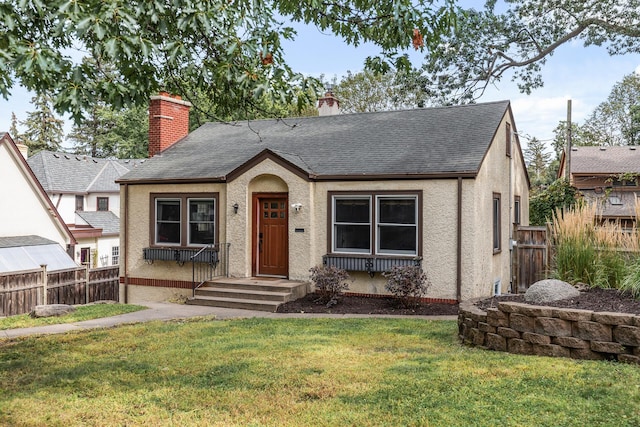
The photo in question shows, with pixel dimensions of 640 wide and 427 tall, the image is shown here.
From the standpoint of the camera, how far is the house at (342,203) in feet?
36.3

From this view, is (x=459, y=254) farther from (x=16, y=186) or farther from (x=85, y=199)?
(x=85, y=199)

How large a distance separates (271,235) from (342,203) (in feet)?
6.80

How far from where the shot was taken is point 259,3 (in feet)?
18.4

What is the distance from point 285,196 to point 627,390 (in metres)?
9.05

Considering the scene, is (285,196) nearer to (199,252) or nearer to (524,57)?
(199,252)

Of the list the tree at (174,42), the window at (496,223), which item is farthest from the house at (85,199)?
the tree at (174,42)

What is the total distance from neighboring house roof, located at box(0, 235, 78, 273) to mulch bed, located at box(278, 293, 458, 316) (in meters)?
10.2

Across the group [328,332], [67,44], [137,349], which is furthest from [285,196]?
[67,44]

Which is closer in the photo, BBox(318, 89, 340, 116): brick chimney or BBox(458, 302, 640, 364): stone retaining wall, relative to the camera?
BBox(458, 302, 640, 364): stone retaining wall

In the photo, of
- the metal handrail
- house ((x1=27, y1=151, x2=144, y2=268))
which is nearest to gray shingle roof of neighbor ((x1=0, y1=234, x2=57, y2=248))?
house ((x1=27, y1=151, x2=144, y2=268))

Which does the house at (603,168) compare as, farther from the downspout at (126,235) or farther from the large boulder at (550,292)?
the large boulder at (550,292)

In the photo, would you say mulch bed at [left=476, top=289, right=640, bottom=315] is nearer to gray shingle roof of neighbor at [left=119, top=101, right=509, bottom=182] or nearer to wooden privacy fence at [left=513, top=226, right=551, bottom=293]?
gray shingle roof of neighbor at [left=119, top=101, right=509, bottom=182]

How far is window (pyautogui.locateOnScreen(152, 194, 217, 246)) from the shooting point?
44.0 feet

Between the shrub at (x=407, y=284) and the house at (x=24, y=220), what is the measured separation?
41.7ft
